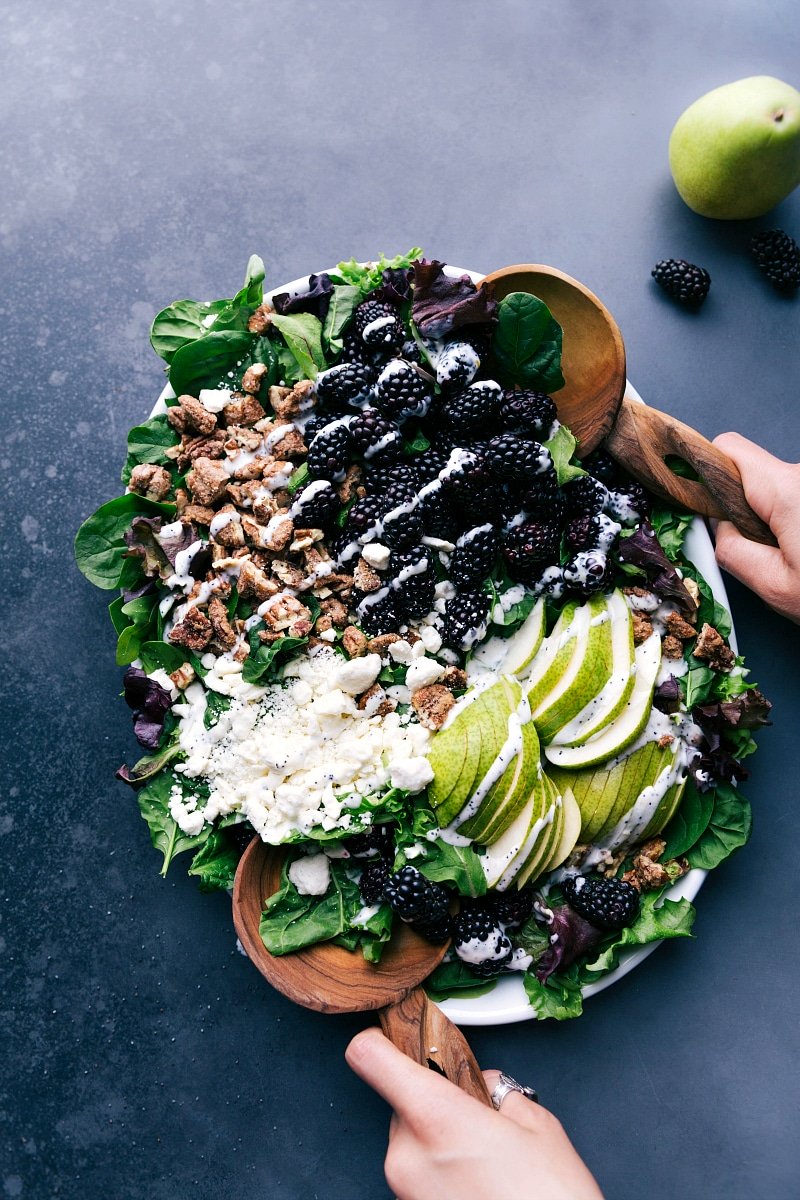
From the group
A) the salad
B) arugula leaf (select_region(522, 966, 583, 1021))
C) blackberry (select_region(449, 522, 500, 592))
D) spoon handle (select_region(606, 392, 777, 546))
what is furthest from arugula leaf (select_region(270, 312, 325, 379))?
arugula leaf (select_region(522, 966, 583, 1021))

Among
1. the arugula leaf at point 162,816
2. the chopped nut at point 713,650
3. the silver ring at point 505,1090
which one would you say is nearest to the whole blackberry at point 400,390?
the chopped nut at point 713,650

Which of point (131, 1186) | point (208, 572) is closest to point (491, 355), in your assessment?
point (208, 572)

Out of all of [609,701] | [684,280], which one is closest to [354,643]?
[609,701]

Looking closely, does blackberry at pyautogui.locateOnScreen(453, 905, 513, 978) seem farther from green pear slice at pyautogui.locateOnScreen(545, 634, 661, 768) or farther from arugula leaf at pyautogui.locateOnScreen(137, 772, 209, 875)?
arugula leaf at pyautogui.locateOnScreen(137, 772, 209, 875)

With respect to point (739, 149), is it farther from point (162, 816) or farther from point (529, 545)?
point (162, 816)

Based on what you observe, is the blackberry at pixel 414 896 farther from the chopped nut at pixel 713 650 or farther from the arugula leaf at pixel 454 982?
the chopped nut at pixel 713 650

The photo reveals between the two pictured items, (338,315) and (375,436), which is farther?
(338,315)

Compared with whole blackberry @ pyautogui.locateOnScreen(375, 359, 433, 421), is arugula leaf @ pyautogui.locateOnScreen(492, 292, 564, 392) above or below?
above

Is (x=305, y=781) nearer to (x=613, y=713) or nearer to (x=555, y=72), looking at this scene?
(x=613, y=713)
